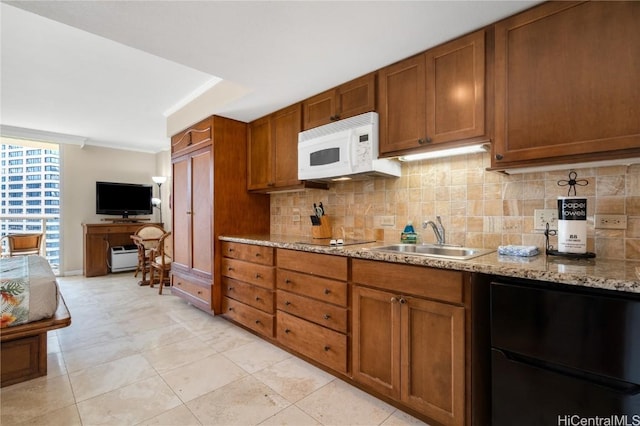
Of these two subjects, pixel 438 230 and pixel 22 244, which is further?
pixel 22 244

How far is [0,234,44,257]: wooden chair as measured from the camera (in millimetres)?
4648

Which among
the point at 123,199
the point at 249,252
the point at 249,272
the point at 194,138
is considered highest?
the point at 194,138

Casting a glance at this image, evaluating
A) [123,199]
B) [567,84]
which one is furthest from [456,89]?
[123,199]

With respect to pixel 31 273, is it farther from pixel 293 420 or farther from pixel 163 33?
pixel 293 420

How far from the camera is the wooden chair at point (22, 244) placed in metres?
4.65

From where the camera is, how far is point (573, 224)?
149cm

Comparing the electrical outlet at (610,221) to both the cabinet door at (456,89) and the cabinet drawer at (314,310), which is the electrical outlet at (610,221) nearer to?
the cabinet door at (456,89)

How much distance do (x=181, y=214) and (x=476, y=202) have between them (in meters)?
3.29

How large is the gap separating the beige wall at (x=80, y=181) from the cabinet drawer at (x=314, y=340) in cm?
467

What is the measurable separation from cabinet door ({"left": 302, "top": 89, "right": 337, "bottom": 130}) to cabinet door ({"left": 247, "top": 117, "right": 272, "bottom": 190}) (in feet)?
1.86

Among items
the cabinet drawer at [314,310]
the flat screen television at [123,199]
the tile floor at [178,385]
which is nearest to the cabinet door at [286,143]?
the cabinet drawer at [314,310]

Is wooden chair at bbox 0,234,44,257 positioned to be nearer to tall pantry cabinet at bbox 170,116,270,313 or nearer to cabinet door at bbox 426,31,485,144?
tall pantry cabinet at bbox 170,116,270,313

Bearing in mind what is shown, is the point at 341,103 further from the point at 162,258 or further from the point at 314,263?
the point at 162,258

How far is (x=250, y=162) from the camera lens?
3.37 meters
